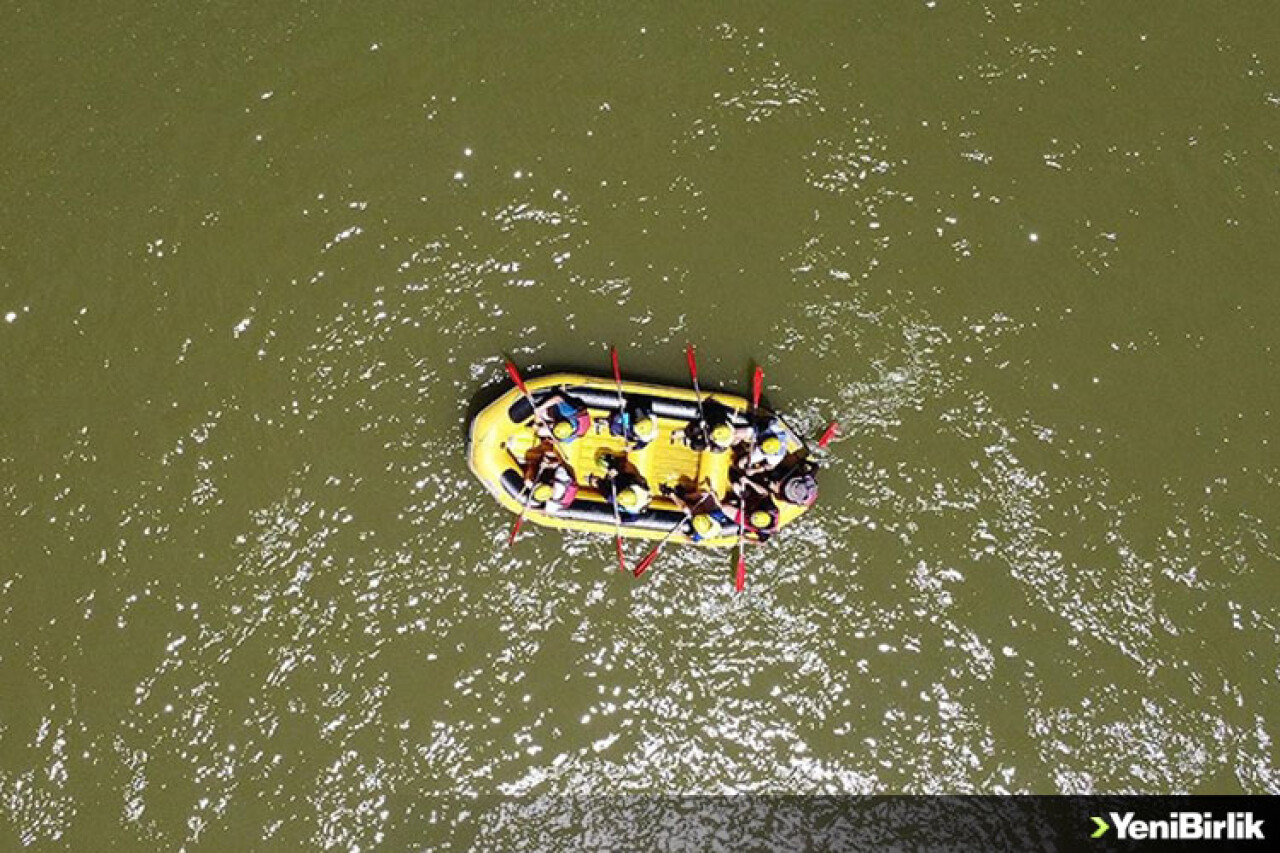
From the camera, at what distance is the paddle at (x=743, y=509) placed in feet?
26.6

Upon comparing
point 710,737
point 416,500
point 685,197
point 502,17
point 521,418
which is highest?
point 502,17

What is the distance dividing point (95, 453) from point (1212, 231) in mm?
8845

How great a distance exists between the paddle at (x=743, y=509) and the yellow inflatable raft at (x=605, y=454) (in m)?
0.06

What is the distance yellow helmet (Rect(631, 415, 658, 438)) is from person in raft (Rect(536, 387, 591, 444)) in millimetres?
349

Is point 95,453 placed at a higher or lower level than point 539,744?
higher

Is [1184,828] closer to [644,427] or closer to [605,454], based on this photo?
[644,427]

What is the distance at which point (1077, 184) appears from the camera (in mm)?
9031

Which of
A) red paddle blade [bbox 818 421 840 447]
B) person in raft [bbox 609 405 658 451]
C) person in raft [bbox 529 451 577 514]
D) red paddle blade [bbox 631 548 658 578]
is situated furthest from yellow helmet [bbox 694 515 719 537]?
red paddle blade [bbox 818 421 840 447]

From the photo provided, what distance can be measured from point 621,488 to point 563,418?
65 cm

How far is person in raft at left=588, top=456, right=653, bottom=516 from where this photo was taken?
793 centimetres

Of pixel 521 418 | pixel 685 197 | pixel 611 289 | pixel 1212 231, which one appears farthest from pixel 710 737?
pixel 1212 231

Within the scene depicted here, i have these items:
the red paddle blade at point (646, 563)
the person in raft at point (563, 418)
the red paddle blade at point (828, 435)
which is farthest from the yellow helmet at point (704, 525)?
the red paddle blade at point (828, 435)

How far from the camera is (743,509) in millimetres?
8086

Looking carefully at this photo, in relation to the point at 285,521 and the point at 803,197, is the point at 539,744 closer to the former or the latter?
the point at 285,521
